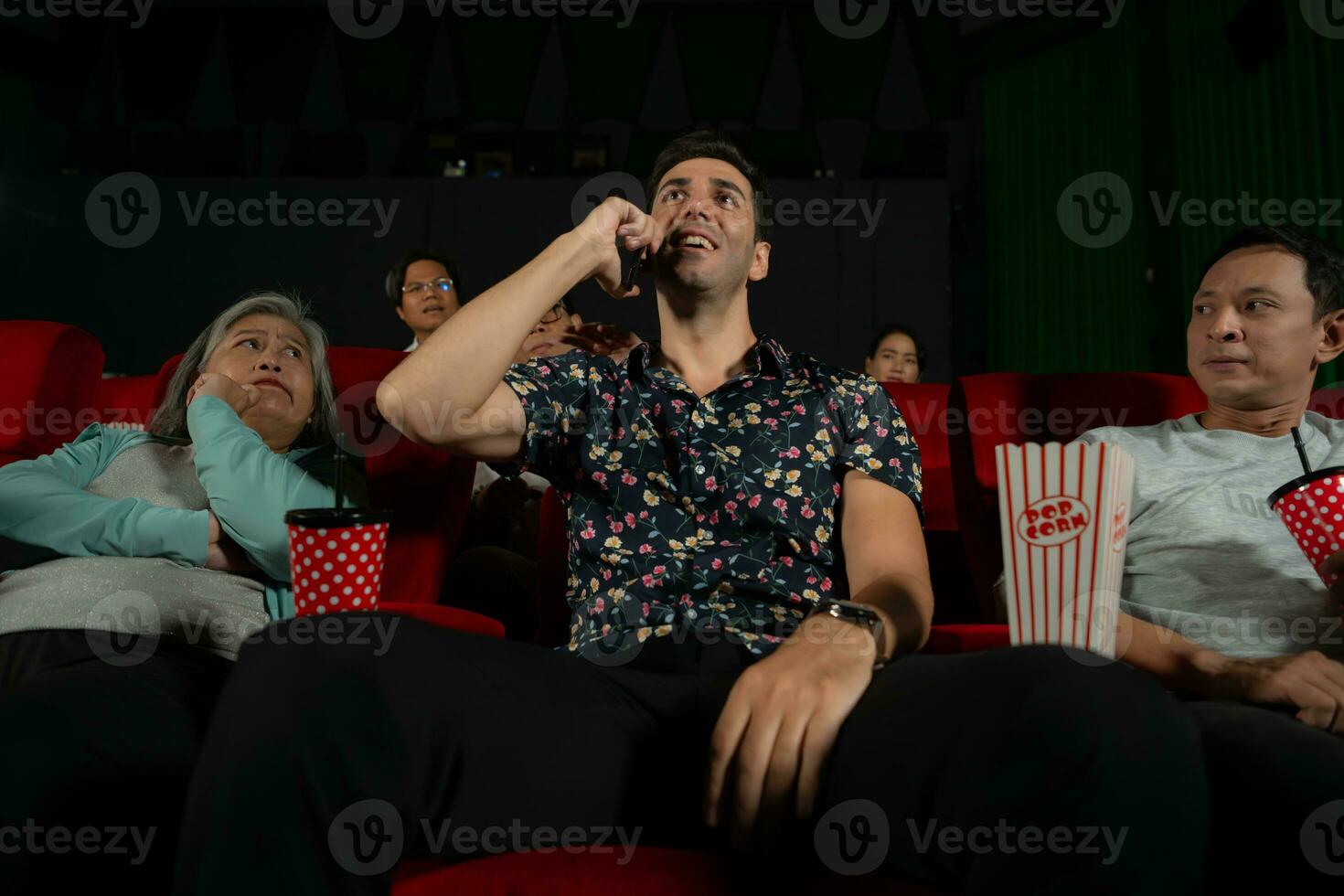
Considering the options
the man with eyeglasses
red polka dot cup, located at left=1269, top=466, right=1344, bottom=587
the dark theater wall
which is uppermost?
the dark theater wall

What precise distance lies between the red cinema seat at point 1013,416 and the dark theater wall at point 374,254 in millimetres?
3544

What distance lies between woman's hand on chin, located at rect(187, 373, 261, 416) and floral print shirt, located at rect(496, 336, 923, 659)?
467 mm

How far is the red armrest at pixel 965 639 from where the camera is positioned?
137 cm

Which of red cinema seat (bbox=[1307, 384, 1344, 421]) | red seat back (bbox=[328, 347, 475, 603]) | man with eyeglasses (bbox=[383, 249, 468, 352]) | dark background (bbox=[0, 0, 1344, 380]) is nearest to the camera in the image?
red seat back (bbox=[328, 347, 475, 603])

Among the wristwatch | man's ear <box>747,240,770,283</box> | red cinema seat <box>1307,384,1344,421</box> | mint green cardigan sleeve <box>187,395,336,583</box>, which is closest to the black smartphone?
man's ear <box>747,240,770,283</box>

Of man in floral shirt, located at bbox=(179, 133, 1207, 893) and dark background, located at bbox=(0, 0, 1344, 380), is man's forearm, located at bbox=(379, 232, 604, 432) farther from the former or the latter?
dark background, located at bbox=(0, 0, 1344, 380)

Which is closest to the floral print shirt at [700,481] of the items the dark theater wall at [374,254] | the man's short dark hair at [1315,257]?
the man's short dark hair at [1315,257]

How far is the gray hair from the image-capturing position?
1785 mm

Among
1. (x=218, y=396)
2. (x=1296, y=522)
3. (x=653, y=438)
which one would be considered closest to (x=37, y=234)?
(x=218, y=396)

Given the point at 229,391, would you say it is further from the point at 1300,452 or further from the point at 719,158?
the point at 1300,452

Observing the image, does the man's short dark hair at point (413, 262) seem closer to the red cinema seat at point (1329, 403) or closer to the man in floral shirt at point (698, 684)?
the man in floral shirt at point (698, 684)

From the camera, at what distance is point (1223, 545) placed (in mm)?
1444

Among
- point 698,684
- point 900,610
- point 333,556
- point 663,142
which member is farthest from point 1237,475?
point 663,142

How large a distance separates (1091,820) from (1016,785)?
5cm
